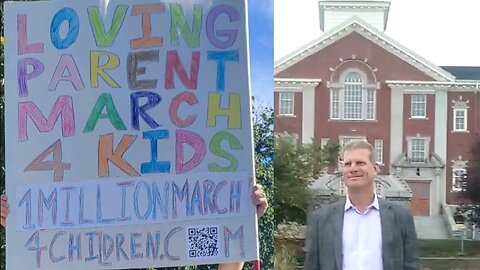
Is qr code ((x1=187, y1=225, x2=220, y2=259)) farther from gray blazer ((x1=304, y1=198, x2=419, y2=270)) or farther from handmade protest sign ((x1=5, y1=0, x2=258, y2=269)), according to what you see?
gray blazer ((x1=304, y1=198, x2=419, y2=270))

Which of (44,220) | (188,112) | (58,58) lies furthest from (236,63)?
(44,220)

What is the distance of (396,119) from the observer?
3.21 m

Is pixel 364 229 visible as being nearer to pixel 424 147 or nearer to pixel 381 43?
pixel 424 147

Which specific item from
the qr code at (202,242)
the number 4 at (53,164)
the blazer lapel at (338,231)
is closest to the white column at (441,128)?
the blazer lapel at (338,231)

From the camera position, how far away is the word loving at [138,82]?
2018 millimetres

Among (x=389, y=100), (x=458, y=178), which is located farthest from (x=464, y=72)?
(x=458, y=178)

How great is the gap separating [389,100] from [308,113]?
0.37 metres

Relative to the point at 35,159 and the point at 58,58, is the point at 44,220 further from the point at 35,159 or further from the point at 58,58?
the point at 58,58

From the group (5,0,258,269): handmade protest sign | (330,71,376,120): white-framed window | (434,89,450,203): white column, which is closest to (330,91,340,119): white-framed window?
(330,71,376,120): white-framed window

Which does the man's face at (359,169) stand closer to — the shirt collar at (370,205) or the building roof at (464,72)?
the shirt collar at (370,205)

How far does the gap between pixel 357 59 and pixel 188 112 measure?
1.37 meters

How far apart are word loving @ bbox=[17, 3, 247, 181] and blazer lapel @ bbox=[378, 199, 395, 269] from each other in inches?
21.9

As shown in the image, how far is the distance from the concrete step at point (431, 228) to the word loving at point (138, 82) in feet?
4.57

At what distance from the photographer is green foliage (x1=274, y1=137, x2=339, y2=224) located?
327cm
